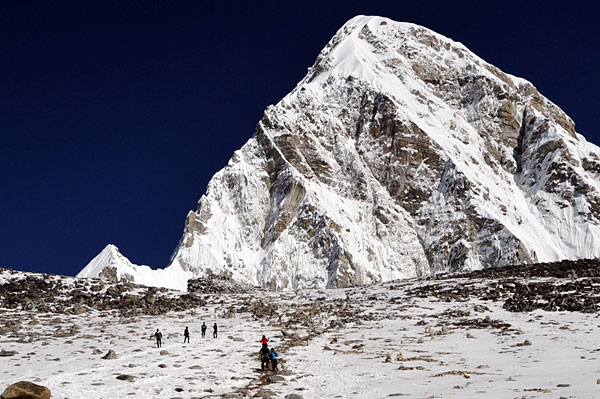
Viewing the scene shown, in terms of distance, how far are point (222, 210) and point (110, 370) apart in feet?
376

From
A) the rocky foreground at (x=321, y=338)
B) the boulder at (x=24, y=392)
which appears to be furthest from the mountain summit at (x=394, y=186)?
the boulder at (x=24, y=392)

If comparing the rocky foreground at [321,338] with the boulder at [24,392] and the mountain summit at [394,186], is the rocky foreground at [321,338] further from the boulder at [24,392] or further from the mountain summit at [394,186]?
the mountain summit at [394,186]

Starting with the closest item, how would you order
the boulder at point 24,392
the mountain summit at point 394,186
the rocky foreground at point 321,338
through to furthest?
the boulder at point 24,392, the rocky foreground at point 321,338, the mountain summit at point 394,186

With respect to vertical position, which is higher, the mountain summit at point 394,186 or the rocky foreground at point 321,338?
Result: the mountain summit at point 394,186

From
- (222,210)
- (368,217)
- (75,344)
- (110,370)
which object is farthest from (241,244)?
(110,370)

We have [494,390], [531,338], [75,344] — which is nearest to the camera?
[494,390]

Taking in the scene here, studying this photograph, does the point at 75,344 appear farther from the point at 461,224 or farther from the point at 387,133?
the point at 387,133

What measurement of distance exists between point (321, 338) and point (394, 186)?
112838 mm

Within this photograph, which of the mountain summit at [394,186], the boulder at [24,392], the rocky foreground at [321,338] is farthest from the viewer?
the mountain summit at [394,186]

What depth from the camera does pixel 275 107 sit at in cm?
15212

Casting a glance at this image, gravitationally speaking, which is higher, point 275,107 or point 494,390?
point 275,107

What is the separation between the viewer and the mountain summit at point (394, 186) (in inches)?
4764

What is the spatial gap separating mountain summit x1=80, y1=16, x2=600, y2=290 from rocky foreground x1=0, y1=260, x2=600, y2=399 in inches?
2458

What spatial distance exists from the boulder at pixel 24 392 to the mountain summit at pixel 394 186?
98054mm
